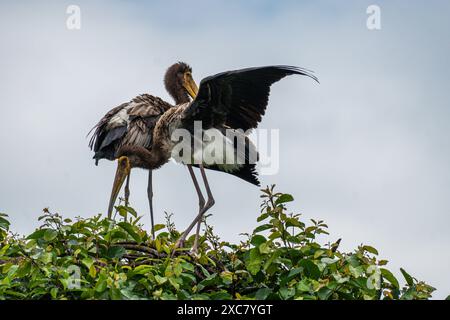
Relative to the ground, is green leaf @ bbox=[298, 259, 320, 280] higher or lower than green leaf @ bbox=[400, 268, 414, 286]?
higher

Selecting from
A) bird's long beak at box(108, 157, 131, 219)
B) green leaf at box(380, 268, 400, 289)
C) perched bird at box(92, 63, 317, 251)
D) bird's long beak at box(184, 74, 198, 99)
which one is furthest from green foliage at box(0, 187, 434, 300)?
bird's long beak at box(184, 74, 198, 99)

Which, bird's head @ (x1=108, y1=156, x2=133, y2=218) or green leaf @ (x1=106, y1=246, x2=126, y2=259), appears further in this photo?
bird's head @ (x1=108, y1=156, x2=133, y2=218)

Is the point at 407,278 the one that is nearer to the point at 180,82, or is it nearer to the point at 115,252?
the point at 115,252

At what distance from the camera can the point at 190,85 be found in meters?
11.7

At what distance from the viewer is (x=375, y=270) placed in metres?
5.69

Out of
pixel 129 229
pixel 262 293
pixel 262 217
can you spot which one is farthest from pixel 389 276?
pixel 129 229

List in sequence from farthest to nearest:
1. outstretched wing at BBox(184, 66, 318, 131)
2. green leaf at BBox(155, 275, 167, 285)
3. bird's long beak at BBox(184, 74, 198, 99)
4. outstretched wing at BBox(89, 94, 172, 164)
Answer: bird's long beak at BBox(184, 74, 198, 99)
outstretched wing at BBox(89, 94, 172, 164)
outstretched wing at BBox(184, 66, 318, 131)
green leaf at BBox(155, 275, 167, 285)

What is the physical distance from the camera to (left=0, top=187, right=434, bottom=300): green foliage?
556cm

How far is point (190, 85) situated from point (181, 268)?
6.20 m

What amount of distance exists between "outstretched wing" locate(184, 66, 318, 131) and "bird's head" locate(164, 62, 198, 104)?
99.7 inches

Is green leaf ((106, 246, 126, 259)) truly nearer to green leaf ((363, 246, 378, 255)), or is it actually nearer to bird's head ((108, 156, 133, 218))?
green leaf ((363, 246, 378, 255))

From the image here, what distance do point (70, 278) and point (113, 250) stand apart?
2.10 ft

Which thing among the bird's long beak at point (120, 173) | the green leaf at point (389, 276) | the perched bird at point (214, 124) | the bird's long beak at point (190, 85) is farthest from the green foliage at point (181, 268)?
the bird's long beak at point (190, 85)
